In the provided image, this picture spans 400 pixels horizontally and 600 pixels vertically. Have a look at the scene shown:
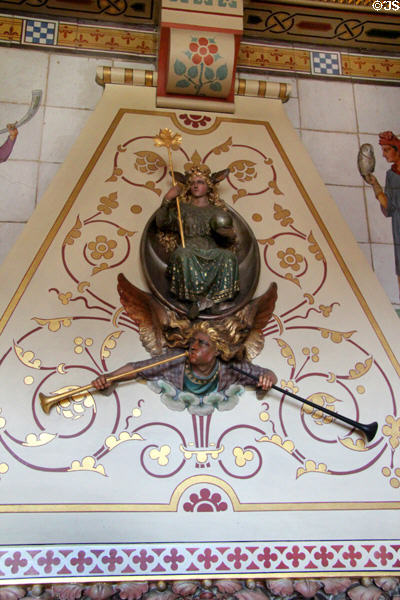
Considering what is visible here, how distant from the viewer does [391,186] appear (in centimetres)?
392

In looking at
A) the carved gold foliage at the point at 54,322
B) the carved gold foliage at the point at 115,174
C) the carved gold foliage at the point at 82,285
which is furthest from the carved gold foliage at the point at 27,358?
the carved gold foliage at the point at 115,174

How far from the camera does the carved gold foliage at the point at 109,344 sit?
118 inches

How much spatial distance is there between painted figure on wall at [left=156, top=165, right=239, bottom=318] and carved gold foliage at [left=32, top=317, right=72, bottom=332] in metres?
0.54

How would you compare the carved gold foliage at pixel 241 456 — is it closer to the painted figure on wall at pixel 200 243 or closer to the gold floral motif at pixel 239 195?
the painted figure on wall at pixel 200 243

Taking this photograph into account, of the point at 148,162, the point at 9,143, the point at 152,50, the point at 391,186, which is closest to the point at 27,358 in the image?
the point at 148,162

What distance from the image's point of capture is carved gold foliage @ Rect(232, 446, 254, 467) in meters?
2.82

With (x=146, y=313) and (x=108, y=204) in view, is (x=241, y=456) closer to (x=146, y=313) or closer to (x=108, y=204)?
(x=146, y=313)

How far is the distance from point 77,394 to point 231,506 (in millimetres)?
857

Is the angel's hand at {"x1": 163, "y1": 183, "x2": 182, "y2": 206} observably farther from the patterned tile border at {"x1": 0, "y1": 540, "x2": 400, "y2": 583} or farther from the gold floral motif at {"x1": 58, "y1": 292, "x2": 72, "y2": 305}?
the patterned tile border at {"x1": 0, "y1": 540, "x2": 400, "y2": 583}

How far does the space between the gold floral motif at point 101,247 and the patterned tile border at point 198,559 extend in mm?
1417

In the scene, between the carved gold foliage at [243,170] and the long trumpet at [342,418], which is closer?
the long trumpet at [342,418]

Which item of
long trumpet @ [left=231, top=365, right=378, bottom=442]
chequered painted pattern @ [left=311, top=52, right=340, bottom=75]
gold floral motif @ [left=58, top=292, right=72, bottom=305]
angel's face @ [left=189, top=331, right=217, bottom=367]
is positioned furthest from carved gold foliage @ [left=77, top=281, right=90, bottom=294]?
chequered painted pattern @ [left=311, top=52, right=340, bottom=75]

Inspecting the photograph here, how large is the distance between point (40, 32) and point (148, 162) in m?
1.25

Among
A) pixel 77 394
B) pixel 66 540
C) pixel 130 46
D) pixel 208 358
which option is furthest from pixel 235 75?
pixel 66 540
